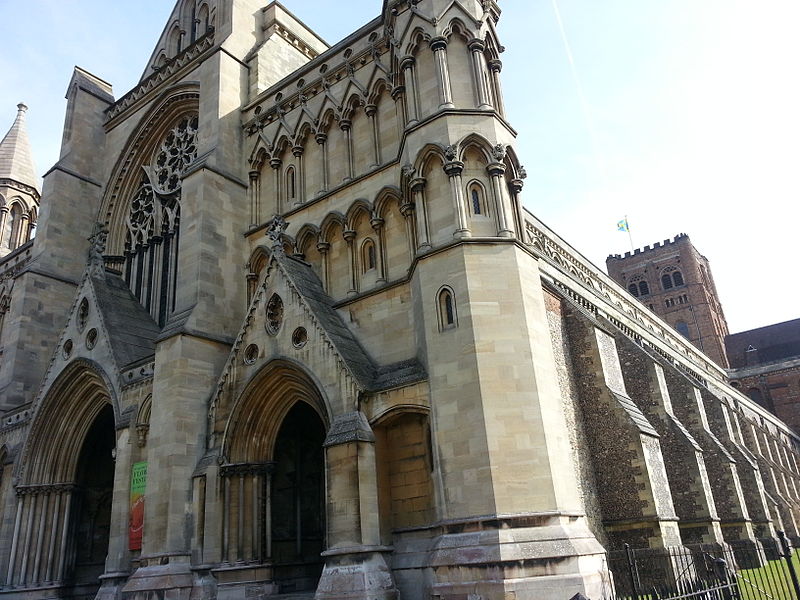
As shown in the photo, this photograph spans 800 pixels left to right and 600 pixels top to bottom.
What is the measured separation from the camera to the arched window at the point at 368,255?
57.7ft

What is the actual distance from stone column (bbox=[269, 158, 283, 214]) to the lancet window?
3857mm

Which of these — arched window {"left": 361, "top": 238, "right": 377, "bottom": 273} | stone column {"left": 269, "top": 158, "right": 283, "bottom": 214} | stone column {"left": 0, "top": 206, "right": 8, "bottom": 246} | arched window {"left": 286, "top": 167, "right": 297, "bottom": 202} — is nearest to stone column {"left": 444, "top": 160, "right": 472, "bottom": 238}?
arched window {"left": 361, "top": 238, "right": 377, "bottom": 273}

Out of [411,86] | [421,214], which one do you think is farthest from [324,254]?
[411,86]

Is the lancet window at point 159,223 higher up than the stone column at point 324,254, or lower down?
higher up

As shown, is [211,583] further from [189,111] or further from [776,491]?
[776,491]

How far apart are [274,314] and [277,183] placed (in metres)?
5.69

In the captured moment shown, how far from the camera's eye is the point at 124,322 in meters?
21.2

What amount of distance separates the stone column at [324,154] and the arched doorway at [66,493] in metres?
8.77

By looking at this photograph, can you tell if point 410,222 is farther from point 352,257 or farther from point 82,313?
point 82,313

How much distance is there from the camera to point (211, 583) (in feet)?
50.6

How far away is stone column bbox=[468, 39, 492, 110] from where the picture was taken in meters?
16.0

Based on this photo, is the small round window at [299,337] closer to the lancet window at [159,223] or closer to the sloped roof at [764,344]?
the lancet window at [159,223]

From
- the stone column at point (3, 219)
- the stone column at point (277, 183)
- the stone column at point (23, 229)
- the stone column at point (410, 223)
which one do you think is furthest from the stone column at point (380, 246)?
the stone column at point (23, 229)

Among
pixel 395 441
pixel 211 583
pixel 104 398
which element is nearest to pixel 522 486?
pixel 395 441
